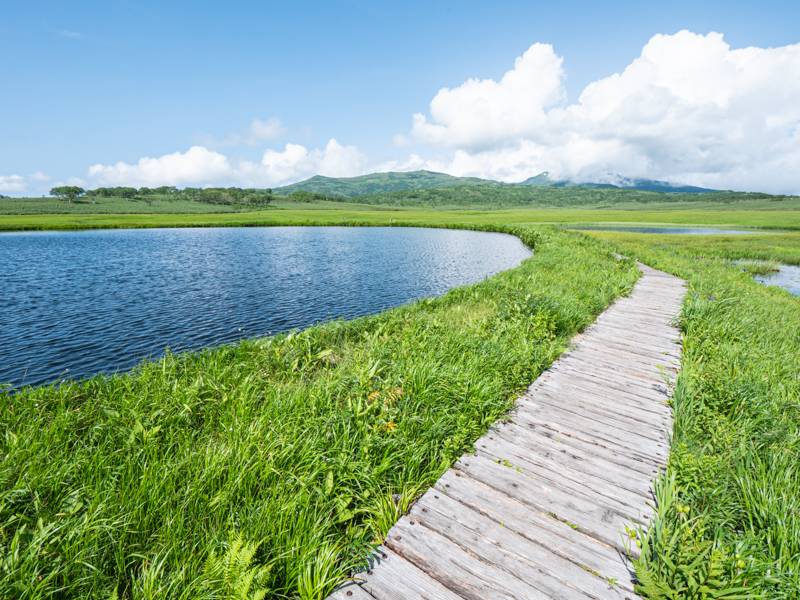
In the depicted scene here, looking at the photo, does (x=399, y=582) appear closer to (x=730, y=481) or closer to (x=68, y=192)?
(x=730, y=481)

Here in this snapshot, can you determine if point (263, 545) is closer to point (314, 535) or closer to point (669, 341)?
point (314, 535)

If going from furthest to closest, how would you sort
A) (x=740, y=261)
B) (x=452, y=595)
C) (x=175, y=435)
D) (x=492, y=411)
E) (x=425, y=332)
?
(x=740, y=261), (x=425, y=332), (x=492, y=411), (x=175, y=435), (x=452, y=595)

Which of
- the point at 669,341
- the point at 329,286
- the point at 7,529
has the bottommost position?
the point at 329,286

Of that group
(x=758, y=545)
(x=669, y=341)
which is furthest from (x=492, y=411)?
(x=669, y=341)

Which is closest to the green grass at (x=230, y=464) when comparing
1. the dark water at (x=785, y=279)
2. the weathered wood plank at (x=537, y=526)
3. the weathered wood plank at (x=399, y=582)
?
the weathered wood plank at (x=399, y=582)

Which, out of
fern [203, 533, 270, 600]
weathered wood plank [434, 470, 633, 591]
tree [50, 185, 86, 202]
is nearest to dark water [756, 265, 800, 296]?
weathered wood plank [434, 470, 633, 591]

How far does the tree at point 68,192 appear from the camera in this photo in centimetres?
16400

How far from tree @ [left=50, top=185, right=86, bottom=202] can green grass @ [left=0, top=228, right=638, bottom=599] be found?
220m

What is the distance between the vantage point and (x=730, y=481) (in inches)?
192

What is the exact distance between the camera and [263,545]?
150 inches

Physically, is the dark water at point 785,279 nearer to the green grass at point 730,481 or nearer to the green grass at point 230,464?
the green grass at point 730,481

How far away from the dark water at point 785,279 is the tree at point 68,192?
759 ft

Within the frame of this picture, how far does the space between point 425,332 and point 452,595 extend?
7.20 m

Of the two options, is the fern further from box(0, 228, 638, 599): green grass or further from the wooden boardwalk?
the wooden boardwalk
